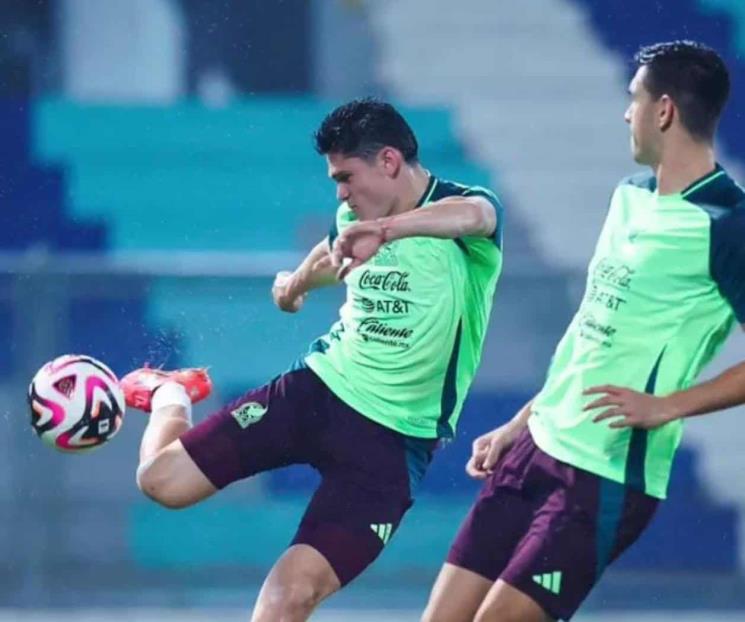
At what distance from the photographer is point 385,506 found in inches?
190

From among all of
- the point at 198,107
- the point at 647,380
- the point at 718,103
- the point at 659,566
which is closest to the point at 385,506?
the point at 647,380

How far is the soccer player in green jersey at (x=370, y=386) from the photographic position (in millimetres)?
4812

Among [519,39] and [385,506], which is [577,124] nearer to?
[519,39]

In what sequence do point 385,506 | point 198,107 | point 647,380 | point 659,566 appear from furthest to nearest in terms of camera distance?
point 198,107, point 659,566, point 385,506, point 647,380

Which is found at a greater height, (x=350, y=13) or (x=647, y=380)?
(x=350, y=13)

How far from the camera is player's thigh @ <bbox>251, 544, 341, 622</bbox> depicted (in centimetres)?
459

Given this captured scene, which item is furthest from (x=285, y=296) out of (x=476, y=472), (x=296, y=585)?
(x=476, y=472)

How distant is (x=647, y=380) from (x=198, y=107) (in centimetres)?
542

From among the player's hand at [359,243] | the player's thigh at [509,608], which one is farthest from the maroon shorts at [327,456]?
the player's hand at [359,243]

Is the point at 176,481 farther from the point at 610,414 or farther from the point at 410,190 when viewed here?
the point at 610,414

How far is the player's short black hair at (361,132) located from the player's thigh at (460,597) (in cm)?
117

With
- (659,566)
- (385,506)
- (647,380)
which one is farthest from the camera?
(659,566)

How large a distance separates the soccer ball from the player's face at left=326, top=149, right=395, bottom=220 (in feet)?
3.06

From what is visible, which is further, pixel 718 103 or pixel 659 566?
pixel 659 566
